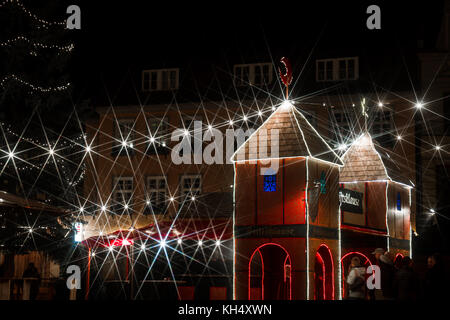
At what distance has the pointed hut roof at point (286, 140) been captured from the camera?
18.7m

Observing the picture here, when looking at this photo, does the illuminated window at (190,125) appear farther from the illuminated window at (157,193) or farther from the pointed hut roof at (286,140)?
the pointed hut roof at (286,140)

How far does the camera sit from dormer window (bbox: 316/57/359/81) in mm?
31594

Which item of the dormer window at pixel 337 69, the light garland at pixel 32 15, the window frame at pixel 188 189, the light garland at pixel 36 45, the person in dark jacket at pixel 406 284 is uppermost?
the dormer window at pixel 337 69

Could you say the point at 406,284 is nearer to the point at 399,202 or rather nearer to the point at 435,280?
the point at 435,280

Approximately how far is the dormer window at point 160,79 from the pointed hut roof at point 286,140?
1555 cm

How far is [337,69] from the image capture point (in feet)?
104

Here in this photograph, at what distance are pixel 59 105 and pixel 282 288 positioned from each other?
9965 mm

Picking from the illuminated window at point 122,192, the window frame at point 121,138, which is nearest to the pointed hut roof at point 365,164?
the illuminated window at point 122,192

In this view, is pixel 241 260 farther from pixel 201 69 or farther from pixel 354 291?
pixel 201 69

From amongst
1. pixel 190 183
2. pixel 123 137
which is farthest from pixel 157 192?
pixel 123 137

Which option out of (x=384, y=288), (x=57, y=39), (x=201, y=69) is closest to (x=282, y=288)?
(x=384, y=288)

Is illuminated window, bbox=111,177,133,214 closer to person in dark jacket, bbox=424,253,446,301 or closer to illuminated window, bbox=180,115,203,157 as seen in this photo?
illuminated window, bbox=180,115,203,157

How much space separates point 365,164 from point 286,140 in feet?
19.3

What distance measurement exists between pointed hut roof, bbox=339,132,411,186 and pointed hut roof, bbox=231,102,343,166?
13.9ft
